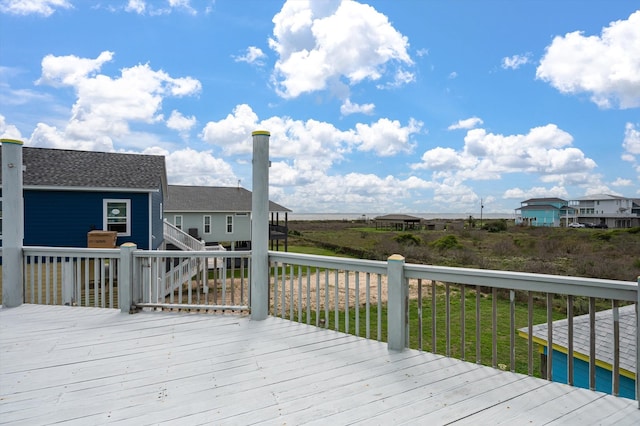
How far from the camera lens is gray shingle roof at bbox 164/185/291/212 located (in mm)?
20156

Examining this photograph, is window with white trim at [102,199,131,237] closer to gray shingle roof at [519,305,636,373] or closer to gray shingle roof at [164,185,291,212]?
gray shingle roof at [164,185,291,212]

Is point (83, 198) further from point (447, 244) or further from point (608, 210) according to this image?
point (608, 210)

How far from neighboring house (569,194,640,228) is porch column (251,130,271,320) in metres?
61.3

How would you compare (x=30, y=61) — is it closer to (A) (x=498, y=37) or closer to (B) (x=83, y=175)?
(B) (x=83, y=175)

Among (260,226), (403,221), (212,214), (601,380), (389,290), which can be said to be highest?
(212,214)

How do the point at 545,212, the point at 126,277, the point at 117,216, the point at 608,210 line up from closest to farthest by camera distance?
1. the point at 126,277
2. the point at 117,216
3. the point at 608,210
4. the point at 545,212

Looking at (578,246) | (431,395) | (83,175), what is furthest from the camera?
(578,246)

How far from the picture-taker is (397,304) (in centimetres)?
332

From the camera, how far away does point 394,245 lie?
23016mm

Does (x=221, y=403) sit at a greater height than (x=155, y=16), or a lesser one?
lesser

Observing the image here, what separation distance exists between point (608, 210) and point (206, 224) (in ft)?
201

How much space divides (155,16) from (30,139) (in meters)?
8.34

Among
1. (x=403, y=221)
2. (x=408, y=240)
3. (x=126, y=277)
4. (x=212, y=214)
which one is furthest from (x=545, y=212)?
(x=126, y=277)

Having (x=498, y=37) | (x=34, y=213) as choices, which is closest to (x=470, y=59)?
(x=498, y=37)
